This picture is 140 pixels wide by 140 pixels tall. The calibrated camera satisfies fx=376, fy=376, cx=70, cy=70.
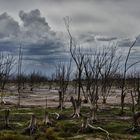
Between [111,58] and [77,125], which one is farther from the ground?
[111,58]

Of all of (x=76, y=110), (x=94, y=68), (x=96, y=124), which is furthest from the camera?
(x=94, y=68)

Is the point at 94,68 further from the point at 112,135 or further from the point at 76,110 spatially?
the point at 112,135

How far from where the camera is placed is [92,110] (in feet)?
97.3

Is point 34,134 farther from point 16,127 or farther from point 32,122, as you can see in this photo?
point 16,127

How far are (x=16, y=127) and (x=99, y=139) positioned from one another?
651 centimetres

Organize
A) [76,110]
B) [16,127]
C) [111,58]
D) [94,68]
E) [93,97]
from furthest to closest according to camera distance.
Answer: [111,58] → [94,68] → [76,110] → [93,97] → [16,127]

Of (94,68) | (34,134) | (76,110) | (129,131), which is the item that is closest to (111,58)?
(94,68)

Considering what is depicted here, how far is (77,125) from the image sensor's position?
26828mm

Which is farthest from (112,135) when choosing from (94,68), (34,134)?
(94,68)

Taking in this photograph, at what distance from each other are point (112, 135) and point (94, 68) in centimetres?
1541

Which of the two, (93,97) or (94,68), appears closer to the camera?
(93,97)

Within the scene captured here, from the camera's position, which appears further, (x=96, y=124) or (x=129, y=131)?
(x=96, y=124)

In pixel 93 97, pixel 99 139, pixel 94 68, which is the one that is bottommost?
pixel 99 139

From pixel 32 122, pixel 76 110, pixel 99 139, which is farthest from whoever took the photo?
pixel 76 110
